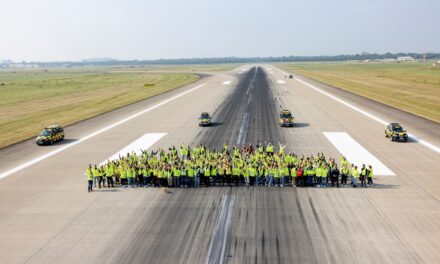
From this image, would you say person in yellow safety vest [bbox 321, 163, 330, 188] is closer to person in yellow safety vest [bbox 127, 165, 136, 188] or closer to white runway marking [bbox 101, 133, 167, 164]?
person in yellow safety vest [bbox 127, 165, 136, 188]

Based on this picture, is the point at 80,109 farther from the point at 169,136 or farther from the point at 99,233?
the point at 99,233

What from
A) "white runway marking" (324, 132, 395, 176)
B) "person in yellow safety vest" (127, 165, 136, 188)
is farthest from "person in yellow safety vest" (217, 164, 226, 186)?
"white runway marking" (324, 132, 395, 176)

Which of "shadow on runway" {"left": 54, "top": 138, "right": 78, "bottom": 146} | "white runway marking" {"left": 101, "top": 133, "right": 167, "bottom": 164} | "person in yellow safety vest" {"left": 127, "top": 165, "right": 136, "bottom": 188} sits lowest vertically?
"shadow on runway" {"left": 54, "top": 138, "right": 78, "bottom": 146}

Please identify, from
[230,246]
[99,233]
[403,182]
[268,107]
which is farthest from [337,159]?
[268,107]

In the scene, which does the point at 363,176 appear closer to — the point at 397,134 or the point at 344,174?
the point at 344,174

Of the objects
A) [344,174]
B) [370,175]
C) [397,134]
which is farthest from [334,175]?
[397,134]

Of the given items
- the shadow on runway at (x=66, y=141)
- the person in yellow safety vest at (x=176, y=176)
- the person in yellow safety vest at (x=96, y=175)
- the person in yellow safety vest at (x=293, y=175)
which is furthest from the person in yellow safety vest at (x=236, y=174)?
the shadow on runway at (x=66, y=141)
